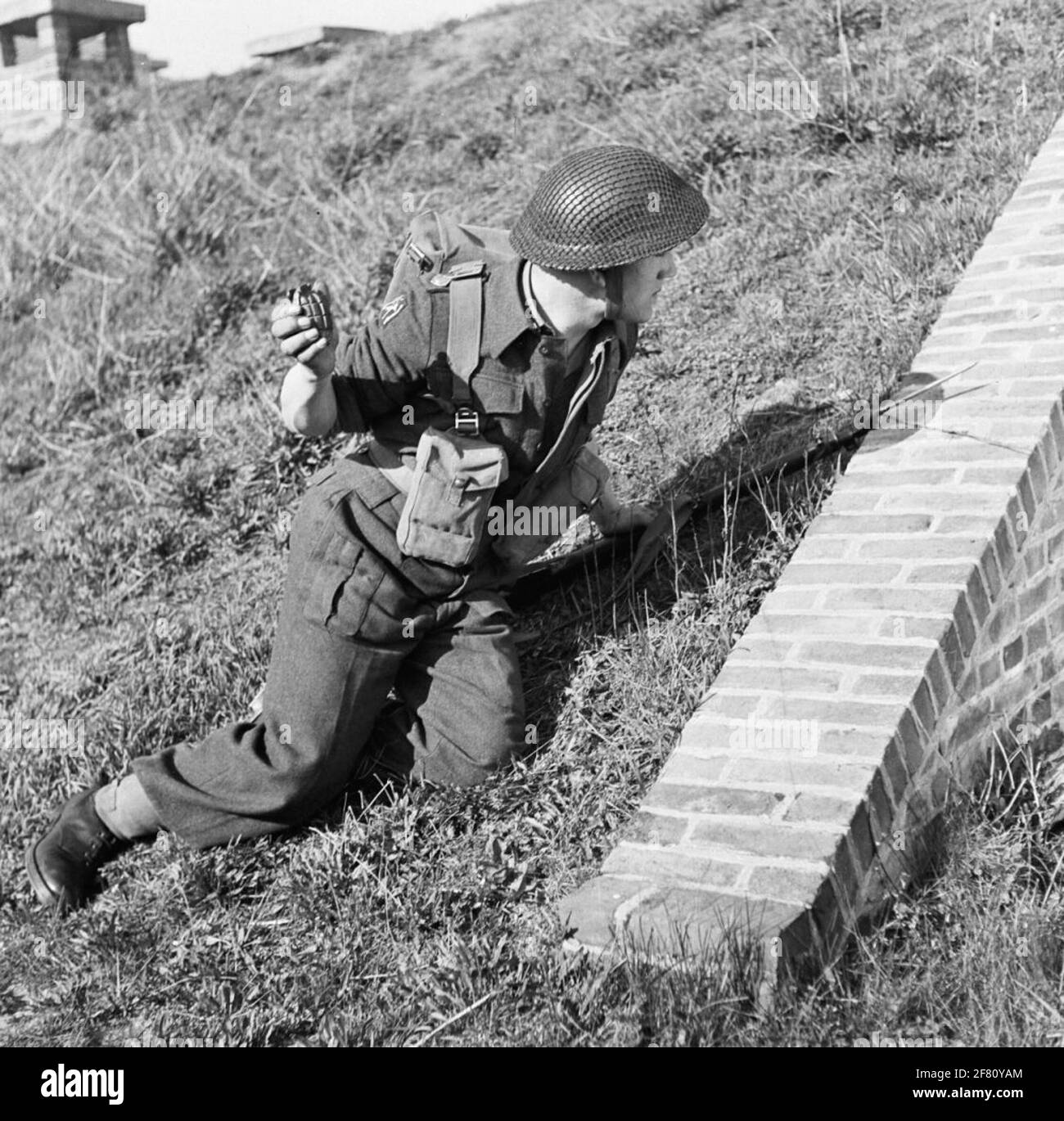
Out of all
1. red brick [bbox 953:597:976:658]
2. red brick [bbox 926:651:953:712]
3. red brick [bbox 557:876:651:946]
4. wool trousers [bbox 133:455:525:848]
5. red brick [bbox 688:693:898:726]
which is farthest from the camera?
wool trousers [bbox 133:455:525:848]

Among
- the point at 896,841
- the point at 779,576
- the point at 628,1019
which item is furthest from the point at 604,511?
the point at 628,1019

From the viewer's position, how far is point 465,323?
3443 millimetres

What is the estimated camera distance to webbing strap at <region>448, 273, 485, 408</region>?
136 inches

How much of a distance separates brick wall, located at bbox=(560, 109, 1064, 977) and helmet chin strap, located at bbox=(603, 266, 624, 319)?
83 centimetres

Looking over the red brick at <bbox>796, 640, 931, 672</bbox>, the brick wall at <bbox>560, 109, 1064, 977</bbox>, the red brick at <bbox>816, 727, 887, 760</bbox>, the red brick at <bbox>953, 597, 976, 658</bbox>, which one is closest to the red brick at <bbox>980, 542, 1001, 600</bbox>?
the brick wall at <bbox>560, 109, 1064, 977</bbox>

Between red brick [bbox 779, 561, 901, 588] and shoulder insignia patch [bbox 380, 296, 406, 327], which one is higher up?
shoulder insignia patch [bbox 380, 296, 406, 327]

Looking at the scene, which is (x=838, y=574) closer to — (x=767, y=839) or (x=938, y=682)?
(x=938, y=682)

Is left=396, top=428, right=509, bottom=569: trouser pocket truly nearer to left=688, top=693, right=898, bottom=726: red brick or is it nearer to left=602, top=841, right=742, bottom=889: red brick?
left=688, top=693, right=898, bottom=726: red brick

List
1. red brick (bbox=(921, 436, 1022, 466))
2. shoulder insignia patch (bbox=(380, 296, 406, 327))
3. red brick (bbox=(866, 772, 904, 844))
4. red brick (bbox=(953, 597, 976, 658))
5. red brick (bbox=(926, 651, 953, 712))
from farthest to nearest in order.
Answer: red brick (bbox=(921, 436, 1022, 466)), shoulder insignia patch (bbox=(380, 296, 406, 327)), red brick (bbox=(953, 597, 976, 658)), red brick (bbox=(926, 651, 953, 712)), red brick (bbox=(866, 772, 904, 844))

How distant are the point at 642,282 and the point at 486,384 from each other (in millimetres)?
464

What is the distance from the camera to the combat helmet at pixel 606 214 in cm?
328

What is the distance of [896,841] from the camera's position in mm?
3045

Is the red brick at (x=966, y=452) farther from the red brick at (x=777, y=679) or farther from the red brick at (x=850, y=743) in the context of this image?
the red brick at (x=850, y=743)
